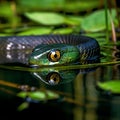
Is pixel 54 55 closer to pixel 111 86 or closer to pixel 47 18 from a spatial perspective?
pixel 111 86

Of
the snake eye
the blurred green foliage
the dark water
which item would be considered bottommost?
the dark water

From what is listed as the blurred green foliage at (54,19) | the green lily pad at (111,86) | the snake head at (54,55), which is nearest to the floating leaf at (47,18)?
the blurred green foliage at (54,19)

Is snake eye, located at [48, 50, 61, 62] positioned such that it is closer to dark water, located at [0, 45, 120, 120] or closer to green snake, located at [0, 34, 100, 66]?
green snake, located at [0, 34, 100, 66]

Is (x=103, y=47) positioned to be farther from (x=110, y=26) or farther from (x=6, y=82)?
(x=6, y=82)

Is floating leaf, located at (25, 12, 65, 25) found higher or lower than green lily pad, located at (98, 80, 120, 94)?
higher

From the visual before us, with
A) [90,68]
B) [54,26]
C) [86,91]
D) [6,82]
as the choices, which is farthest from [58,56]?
[54,26]

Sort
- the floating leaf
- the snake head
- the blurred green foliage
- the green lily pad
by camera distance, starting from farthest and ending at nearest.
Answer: the floating leaf, the blurred green foliage, the snake head, the green lily pad

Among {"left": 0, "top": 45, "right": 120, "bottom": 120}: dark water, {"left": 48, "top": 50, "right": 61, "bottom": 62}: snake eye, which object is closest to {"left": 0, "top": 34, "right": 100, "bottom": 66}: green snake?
{"left": 48, "top": 50, "right": 61, "bottom": 62}: snake eye

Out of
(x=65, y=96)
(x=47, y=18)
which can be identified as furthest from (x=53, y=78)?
(x=47, y=18)
